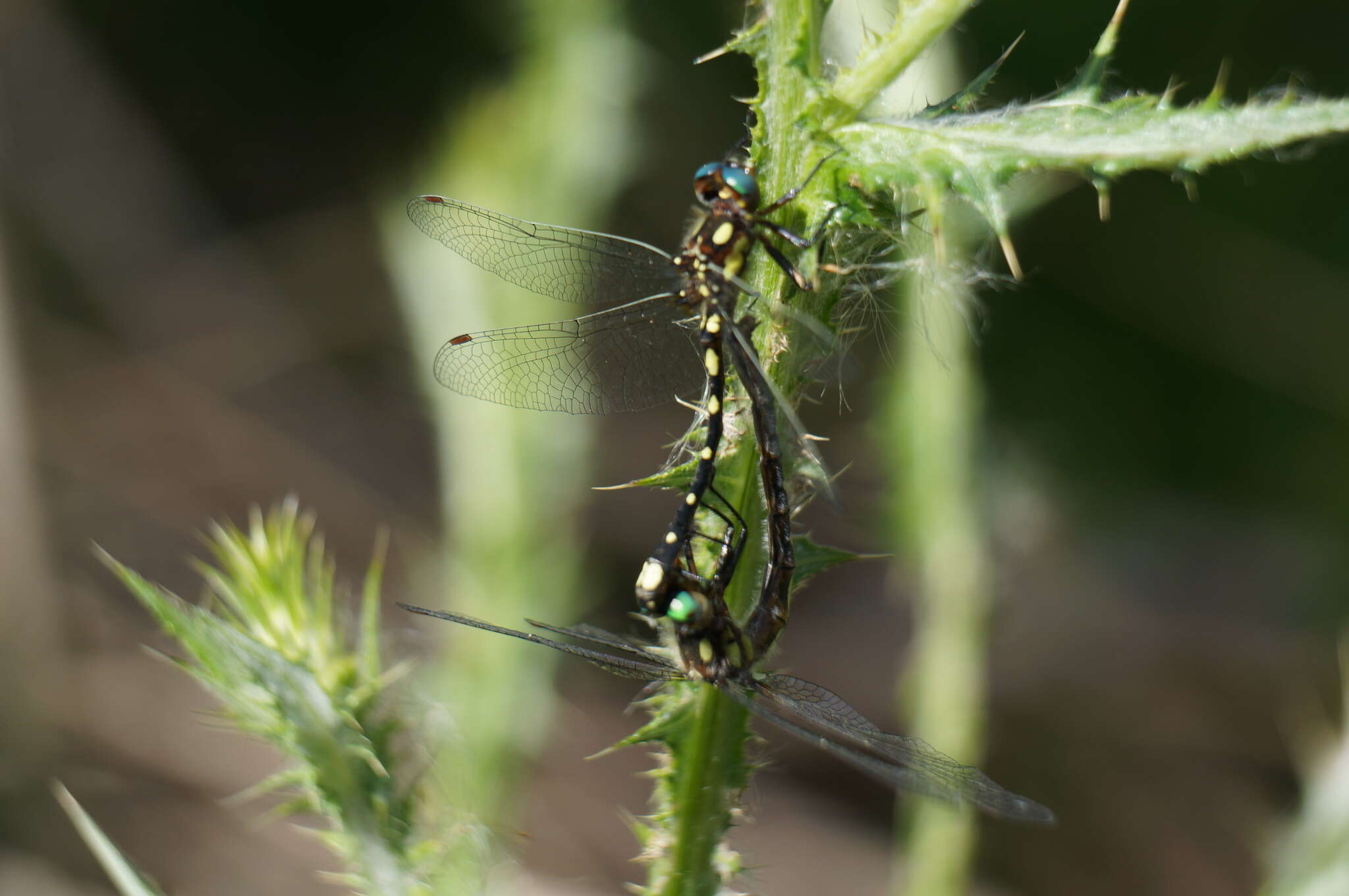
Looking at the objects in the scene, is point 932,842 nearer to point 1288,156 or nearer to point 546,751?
point 1288,156

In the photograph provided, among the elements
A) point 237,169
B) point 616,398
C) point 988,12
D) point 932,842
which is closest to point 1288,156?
point 616,398

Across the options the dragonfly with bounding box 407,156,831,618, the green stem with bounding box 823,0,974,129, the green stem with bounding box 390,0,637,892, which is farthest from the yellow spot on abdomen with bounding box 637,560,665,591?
the green stem with bounding box 390,0,637,892

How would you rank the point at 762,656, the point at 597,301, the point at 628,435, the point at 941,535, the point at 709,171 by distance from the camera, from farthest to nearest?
the point at 628,435 → the point at 941,535 → the point at 597,301 → the point at 709,171 → the point at 762,656

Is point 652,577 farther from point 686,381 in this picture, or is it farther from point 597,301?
point 597,301

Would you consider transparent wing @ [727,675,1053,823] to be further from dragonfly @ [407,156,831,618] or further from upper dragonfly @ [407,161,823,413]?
upper dragonfly @ [407,161,823,413]

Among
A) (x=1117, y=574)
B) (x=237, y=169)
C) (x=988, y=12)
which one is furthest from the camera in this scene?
(x=237, y=169)

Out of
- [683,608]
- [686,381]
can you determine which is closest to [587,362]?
[686,381]

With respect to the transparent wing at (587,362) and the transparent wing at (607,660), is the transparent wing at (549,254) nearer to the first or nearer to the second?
the transparent wing at (587,362)
